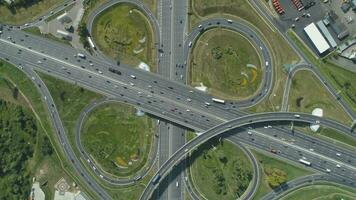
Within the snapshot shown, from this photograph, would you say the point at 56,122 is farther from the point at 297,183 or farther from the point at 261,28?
the point at 297,183

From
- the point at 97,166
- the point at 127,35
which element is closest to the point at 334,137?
the point at 127,35

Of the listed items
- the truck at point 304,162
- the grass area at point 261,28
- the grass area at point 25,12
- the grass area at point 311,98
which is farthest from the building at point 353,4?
the grass area at point 25,12

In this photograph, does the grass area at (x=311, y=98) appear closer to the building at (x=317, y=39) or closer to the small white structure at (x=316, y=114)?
the small white structure at (x=316, y=114)

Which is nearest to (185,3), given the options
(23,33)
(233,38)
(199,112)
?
(233,38)

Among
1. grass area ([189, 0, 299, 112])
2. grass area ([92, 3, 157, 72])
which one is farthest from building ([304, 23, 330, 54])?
grass area ([92, 3, 157, 72])

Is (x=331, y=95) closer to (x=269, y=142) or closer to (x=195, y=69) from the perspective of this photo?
(x=269, y=142)

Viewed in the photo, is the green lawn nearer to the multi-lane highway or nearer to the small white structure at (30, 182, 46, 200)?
the multi-lane highway
